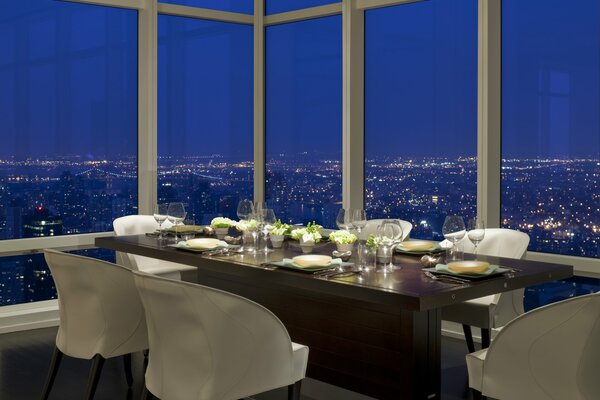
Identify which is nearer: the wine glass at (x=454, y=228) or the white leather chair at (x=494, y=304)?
the wine glass at (x=454, y=228)

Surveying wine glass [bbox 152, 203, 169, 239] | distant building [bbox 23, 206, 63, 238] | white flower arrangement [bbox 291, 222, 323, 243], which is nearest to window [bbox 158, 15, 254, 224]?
distant building [bbox 23, 206, 63, 238]

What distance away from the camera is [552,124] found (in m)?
4.78

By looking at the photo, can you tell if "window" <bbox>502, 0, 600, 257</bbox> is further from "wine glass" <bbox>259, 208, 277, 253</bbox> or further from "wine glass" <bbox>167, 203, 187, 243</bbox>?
"wine glass" <bbox>167, 203, 187, 243</bbox>

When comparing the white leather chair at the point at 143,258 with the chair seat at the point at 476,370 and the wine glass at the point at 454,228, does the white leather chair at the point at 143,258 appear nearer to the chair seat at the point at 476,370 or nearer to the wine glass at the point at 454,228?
the wine glass at the point at 454,228

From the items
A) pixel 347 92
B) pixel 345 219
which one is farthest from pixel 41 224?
pixel 345 219

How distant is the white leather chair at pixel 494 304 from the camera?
383 centimetres

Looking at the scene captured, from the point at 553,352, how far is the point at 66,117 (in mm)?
4344

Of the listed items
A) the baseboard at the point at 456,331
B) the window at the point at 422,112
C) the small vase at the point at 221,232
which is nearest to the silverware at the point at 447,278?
the small vase at the point at 221,232

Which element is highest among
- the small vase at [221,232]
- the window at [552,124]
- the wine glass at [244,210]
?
the window at [552,124]

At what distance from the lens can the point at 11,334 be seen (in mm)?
5234

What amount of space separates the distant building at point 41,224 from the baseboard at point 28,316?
0.52 m

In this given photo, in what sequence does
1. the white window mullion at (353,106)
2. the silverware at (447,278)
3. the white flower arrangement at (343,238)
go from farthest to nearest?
the white window mullion at (353,106)
the white flower arrangement at (343,238)
the silverware at (447,278)

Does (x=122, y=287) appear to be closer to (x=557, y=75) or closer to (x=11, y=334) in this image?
(x=11, y=334)

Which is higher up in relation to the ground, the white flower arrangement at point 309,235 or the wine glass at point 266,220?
the wine glass at point 266,220
